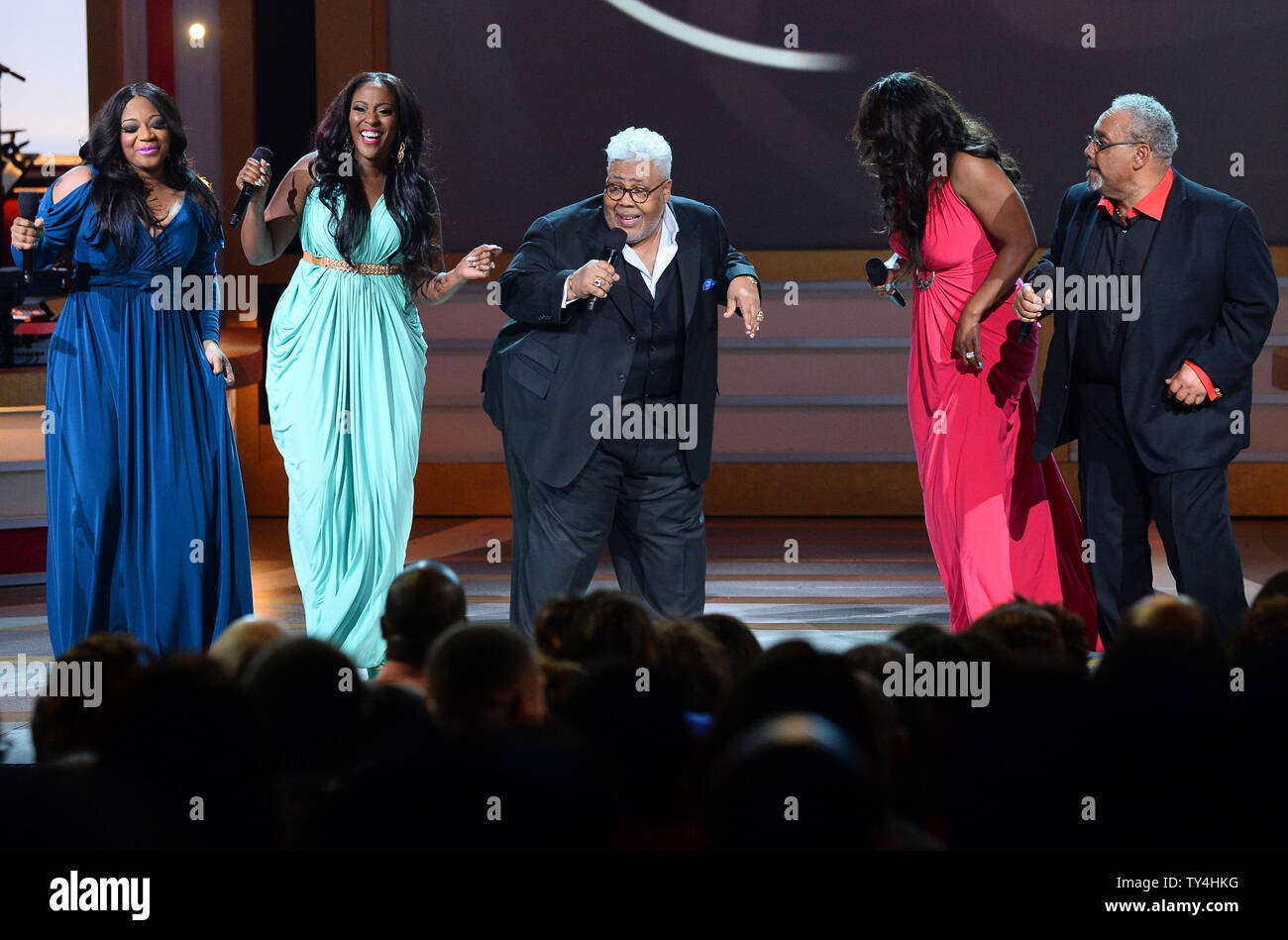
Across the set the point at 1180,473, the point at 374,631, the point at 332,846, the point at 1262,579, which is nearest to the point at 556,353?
the point at 374,631

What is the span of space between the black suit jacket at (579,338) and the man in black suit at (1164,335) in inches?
28.2

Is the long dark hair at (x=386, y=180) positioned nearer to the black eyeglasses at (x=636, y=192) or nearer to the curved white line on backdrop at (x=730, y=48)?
the black eyeglasses at (x=636, y=192)

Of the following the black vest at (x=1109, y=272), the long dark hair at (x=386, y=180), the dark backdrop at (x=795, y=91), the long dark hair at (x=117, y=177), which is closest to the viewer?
the black vest at (x=1109, y=272)

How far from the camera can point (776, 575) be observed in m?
5.41

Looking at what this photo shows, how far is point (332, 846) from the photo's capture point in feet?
4.52

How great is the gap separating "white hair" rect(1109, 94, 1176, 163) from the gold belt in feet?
5.78

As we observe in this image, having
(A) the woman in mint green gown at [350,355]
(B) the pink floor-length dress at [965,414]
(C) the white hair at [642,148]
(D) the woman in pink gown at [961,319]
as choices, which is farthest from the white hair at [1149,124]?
(A) the woman in mint green gown at [350,355]

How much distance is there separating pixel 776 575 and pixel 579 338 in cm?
214

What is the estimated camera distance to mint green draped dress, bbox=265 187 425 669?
388 cm

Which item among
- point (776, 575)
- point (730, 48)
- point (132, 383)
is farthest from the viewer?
point (730, 48)

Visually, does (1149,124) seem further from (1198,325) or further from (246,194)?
(246,194)

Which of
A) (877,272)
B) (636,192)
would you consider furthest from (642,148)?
(877,272)

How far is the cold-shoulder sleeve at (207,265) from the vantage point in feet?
12.5
